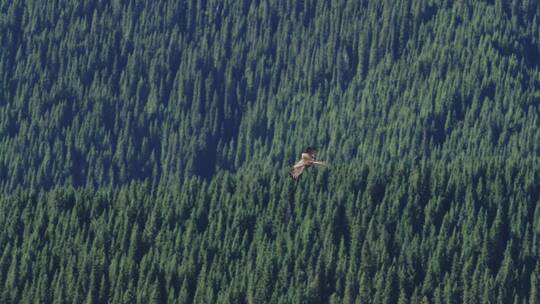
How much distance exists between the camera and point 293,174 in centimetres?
13312

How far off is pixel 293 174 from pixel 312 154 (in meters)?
4.07

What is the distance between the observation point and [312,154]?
136750 mm
